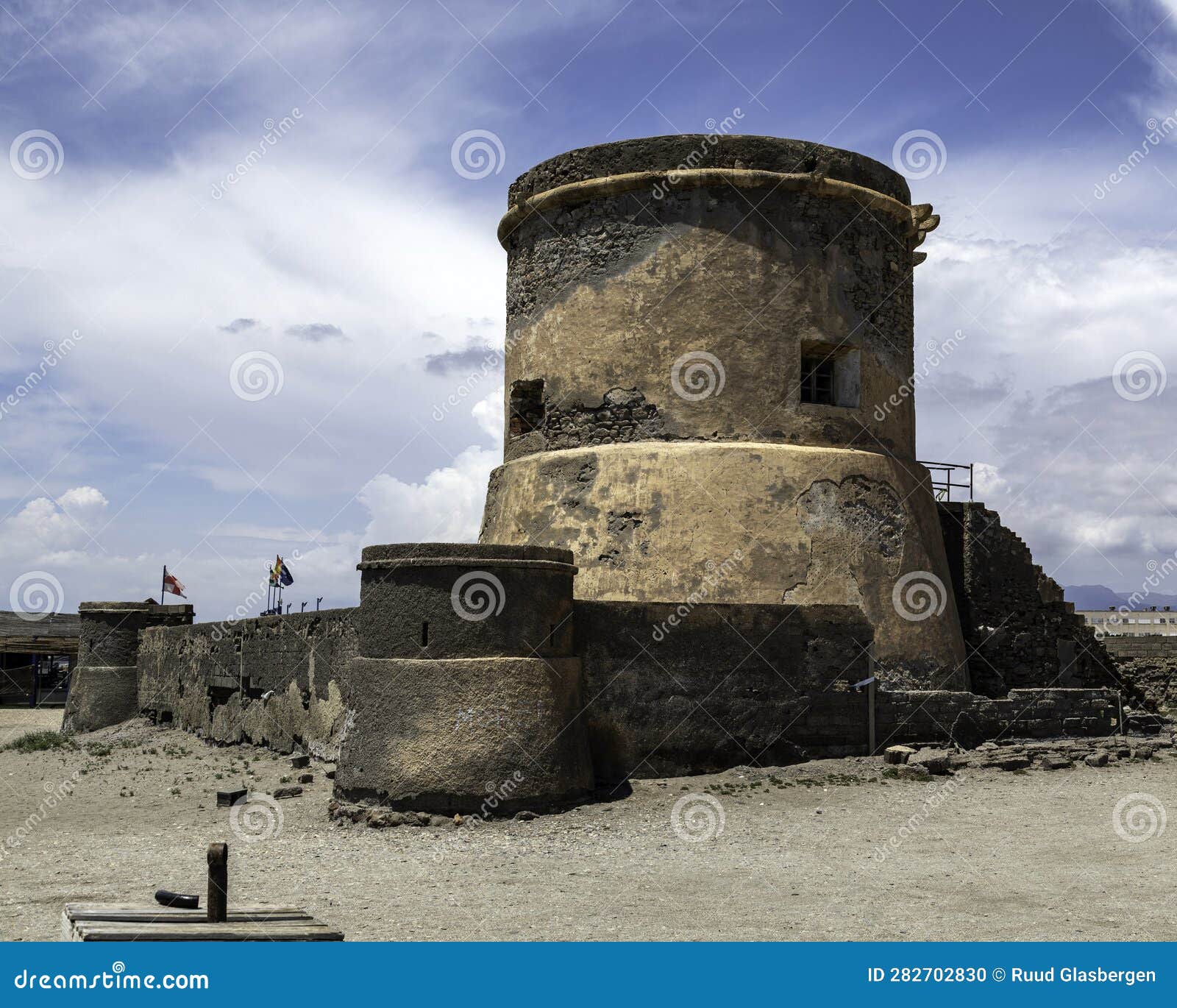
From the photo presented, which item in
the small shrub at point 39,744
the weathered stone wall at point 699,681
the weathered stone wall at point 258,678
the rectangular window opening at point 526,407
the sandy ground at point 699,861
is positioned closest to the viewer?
the sandy ground at point 699,861

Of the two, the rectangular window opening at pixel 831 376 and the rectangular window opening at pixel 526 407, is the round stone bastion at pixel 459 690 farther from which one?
the rectangular window opening at pixel 831 376

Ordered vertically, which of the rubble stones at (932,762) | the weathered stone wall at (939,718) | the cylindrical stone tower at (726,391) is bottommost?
the rubble stones at (932,762)

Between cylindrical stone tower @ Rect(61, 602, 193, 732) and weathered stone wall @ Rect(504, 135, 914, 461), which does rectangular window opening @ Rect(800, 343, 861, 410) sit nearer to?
weathered stone wall @ Rect(504, 135, 914, 461)

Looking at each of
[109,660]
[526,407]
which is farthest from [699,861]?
[109,660]

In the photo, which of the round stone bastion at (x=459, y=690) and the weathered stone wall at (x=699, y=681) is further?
the weathered stone wall at (x=699, y=681)

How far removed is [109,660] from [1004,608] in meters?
15.6

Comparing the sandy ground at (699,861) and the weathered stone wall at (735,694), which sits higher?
the weathered stone wall at (735,694)

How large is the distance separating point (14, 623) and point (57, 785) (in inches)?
821

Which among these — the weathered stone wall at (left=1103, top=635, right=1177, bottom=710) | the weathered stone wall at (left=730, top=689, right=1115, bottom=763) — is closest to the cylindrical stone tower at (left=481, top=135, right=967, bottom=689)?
the weathered stone wall at (left=730, top=689, right=1115, bottom=763)

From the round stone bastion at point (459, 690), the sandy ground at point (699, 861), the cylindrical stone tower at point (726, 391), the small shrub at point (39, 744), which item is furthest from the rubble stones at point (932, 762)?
the small shrub at point (39, 744)

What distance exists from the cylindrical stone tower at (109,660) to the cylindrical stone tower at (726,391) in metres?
10.6

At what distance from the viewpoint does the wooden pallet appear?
4.90 meters

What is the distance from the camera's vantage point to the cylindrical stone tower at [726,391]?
12.6 meters

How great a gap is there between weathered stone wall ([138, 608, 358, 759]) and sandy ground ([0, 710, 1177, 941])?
111 cm
